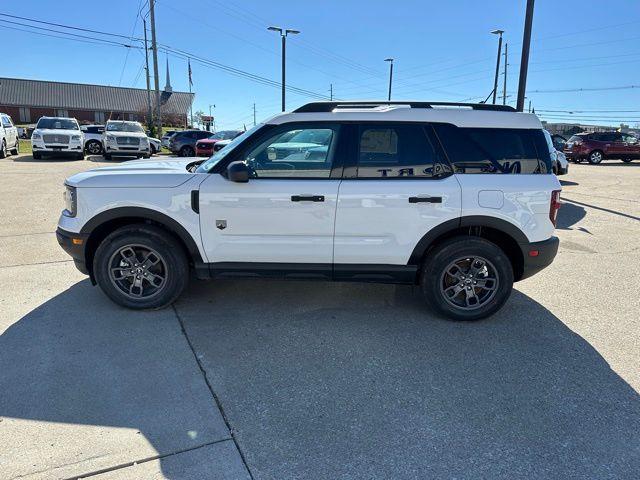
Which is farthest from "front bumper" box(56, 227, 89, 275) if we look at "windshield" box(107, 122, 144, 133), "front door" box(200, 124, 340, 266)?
"windshield" box(107, 122, 144, 133)

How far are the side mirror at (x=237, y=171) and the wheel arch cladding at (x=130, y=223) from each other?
709 millimetres

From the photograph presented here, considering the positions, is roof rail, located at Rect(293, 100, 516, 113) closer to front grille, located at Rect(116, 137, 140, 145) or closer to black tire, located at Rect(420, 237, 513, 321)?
black tire, located at Rect(420, 237, 513, 321)

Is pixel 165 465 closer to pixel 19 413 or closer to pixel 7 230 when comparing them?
pixel 19 413

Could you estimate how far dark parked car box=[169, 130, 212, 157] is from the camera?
79.5 ft

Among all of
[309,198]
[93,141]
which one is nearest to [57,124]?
[93,141]

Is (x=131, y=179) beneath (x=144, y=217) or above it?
above

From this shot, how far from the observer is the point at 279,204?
3904 millimetres

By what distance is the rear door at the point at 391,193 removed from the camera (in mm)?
3887

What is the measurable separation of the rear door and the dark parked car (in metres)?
21.5

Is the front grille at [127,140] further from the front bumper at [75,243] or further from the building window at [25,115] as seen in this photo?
the building window at [25,115]

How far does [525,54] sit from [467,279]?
→ 8653mm

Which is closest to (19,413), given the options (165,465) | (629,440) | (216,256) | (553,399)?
(165,465)

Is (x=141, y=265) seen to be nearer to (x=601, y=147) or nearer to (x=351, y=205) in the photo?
(x=351, y=205)

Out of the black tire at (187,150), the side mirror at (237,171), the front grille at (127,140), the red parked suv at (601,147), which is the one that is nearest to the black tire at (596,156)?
the red parked suv at (601,147)
